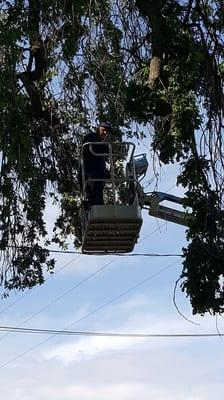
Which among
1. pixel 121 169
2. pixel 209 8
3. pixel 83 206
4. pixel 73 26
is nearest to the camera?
pixel 73 26

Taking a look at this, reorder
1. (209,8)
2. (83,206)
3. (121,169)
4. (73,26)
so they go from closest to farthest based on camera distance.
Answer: (73,26) → (209,8) → (83,206) → (121,169)

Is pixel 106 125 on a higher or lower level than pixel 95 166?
higher

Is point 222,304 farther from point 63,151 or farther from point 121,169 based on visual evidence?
point 63,151

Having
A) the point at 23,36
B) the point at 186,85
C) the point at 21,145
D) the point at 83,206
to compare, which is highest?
the point at 23,36

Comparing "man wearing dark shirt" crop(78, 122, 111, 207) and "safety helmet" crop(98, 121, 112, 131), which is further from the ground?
"safety helmet" crop(98, 121, 112, 131)

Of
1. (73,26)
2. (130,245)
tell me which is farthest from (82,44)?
(130,245)

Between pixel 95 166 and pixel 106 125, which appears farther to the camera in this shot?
pixel 95 166

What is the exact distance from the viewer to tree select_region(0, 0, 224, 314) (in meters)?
7.06

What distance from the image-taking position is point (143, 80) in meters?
7.51

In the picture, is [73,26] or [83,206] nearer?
[73,26]

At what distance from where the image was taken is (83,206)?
8008 mm

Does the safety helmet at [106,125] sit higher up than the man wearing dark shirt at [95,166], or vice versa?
the safety helmet at [106,125]

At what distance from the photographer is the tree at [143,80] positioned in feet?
23.2

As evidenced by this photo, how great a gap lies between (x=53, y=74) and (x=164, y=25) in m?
1.21
